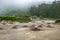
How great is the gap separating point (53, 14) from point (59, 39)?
4585 cm

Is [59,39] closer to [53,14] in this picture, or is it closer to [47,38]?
[47,38]

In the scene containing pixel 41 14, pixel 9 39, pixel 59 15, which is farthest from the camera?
pixel 41 14

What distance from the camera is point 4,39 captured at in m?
10.7

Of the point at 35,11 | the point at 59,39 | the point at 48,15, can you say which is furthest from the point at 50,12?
the point at 59,39

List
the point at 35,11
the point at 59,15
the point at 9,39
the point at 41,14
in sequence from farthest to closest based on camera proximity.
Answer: the point at 35,11, the point at 41,14, the point at 59,15, the point at 9,39

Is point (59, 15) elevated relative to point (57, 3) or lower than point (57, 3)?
lower

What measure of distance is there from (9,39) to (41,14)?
163ft

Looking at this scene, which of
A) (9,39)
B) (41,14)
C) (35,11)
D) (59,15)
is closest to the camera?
(9,39)

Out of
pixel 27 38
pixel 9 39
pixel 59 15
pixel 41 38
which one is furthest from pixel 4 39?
pixel 59 15

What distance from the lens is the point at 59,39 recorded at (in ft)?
35.8

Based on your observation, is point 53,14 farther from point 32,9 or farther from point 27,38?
point 27,38

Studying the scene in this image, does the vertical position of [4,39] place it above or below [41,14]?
above

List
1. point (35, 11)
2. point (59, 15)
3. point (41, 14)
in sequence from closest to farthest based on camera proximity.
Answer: point (59, 15), point (41, 14), point (35, 11)

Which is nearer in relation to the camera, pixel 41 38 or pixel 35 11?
pixel 41 38
